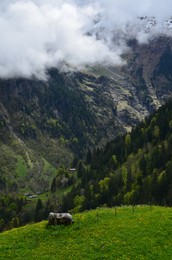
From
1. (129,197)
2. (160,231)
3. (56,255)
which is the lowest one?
(56,255)

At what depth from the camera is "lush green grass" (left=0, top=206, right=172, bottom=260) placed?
50.1 m

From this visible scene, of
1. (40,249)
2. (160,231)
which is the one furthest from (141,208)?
(40,249)

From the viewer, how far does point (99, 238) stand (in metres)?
53.9

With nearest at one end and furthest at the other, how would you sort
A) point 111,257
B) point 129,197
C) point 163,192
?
1. point 111,257
2. point 163,192
3. point 129,197

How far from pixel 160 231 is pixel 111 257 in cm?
968

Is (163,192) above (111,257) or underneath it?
above

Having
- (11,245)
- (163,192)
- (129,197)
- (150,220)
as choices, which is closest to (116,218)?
(150,220)

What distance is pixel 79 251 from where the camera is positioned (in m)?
50.8

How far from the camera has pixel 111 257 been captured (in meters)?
48.7

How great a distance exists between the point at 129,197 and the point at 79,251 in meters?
146

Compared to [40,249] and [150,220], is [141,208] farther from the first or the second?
[40,249]

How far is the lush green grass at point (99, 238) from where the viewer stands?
164 feet

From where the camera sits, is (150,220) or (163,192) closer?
(150,220)

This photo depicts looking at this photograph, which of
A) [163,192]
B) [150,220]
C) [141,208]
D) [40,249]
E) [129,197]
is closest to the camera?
[40,249]
